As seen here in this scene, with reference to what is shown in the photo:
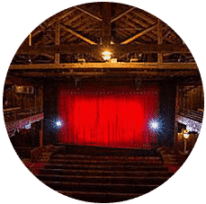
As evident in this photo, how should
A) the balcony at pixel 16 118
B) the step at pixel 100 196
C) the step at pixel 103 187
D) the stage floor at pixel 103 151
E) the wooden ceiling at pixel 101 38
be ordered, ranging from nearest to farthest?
the wooden ceiling at pixel 101 38, the step at pixel 100 196, the step at pixel 103 187, the balcony at pixel 16 118, the stage floor at pixel 103 151

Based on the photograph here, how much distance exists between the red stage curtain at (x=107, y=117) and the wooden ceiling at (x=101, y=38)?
7.15ft

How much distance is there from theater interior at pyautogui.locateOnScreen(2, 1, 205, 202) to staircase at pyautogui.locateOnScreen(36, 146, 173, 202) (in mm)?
30

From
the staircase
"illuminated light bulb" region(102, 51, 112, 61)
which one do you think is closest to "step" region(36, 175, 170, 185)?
the staircase

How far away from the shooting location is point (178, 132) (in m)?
8.69

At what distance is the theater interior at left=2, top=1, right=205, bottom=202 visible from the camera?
5434 millimetres

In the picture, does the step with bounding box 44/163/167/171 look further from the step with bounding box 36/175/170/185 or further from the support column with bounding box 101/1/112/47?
the support column with bounding box 101/1/112/47

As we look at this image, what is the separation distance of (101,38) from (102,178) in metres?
4.82

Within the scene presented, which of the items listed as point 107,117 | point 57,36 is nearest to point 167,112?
point 107,117

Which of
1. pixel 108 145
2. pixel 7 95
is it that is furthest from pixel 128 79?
pixel 7 95

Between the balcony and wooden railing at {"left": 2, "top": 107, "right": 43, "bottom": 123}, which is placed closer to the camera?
the balcony

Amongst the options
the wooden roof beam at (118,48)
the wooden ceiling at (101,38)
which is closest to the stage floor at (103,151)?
the wooden ceiling at (101,38)

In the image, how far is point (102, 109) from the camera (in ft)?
30.1

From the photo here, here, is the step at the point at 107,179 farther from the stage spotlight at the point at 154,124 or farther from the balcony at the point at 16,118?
the stage spotlight at the point at 154,124

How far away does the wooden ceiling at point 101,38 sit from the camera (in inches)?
166
